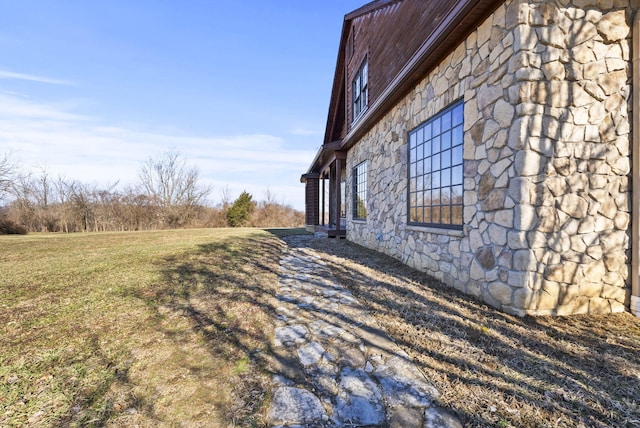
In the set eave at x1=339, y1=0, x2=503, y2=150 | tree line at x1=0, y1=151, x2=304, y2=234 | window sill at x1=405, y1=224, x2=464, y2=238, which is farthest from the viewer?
tree line at x1=0, y1=151, x2=304, y2=234

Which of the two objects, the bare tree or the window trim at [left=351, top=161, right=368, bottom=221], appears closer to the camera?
the window trim at [left=351, top=161, right=368, bottom=221]

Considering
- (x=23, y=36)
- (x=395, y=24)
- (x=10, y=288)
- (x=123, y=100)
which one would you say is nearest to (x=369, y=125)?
(x=395, y=24)

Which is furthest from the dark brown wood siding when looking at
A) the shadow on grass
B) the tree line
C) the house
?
the tree line

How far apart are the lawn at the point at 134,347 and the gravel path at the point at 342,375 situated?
0.54 ft

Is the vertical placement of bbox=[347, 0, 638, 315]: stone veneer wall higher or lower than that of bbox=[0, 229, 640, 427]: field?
higher

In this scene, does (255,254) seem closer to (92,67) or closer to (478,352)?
(478,352)

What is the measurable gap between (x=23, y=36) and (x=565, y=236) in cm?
1146

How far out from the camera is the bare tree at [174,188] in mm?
23672

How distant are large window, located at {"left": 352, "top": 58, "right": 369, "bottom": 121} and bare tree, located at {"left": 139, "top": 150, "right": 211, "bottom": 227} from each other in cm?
1966

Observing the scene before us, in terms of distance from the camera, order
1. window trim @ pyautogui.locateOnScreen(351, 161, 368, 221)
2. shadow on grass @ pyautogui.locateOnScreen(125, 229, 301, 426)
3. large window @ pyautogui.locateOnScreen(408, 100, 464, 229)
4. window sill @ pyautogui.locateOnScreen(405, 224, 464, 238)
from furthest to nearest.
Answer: window trim @ pyautogui.locateOnScreen(351, 161, 368, 221) → large window @ pyautogui.locateOnScreen(408, 100, 464, 229) → window sill @ pyautogui.locateOnScreen(405, 224, 464, 238) → shadow on grass @ pyautogui.locateOnScreen(125, 229, 301, 426)

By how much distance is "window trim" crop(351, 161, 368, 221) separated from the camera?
8.09 m

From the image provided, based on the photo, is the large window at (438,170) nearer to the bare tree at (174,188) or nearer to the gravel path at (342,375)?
the gravel path at (342,375)

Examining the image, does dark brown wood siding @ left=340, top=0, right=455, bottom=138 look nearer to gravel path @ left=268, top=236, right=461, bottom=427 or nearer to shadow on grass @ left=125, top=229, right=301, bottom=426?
gravel path @ left=268, top=236, right=461, bottom=427

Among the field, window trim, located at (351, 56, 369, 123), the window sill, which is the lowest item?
the field
